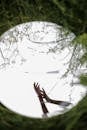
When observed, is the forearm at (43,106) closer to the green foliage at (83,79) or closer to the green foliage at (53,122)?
the green foliage at (53,122)

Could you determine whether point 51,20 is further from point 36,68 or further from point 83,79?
point 83,79

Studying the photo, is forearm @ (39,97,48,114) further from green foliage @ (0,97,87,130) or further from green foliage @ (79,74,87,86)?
green foliage @ (79,74,87,86)

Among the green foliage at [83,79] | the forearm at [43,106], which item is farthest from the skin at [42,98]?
the green foliage at [83,79]

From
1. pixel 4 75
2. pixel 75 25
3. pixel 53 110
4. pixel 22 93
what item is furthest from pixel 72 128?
pixel 75 25

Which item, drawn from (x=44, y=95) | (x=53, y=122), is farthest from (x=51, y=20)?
(x=53, y=122)

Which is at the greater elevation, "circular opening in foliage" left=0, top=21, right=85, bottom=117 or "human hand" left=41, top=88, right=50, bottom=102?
"circular opening in foliage" left=0, top=21, right=85, bottom=117

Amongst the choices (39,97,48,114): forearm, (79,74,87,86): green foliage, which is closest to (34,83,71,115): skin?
(39,97,48,114): forearm

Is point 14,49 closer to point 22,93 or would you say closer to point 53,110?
point 22,93
